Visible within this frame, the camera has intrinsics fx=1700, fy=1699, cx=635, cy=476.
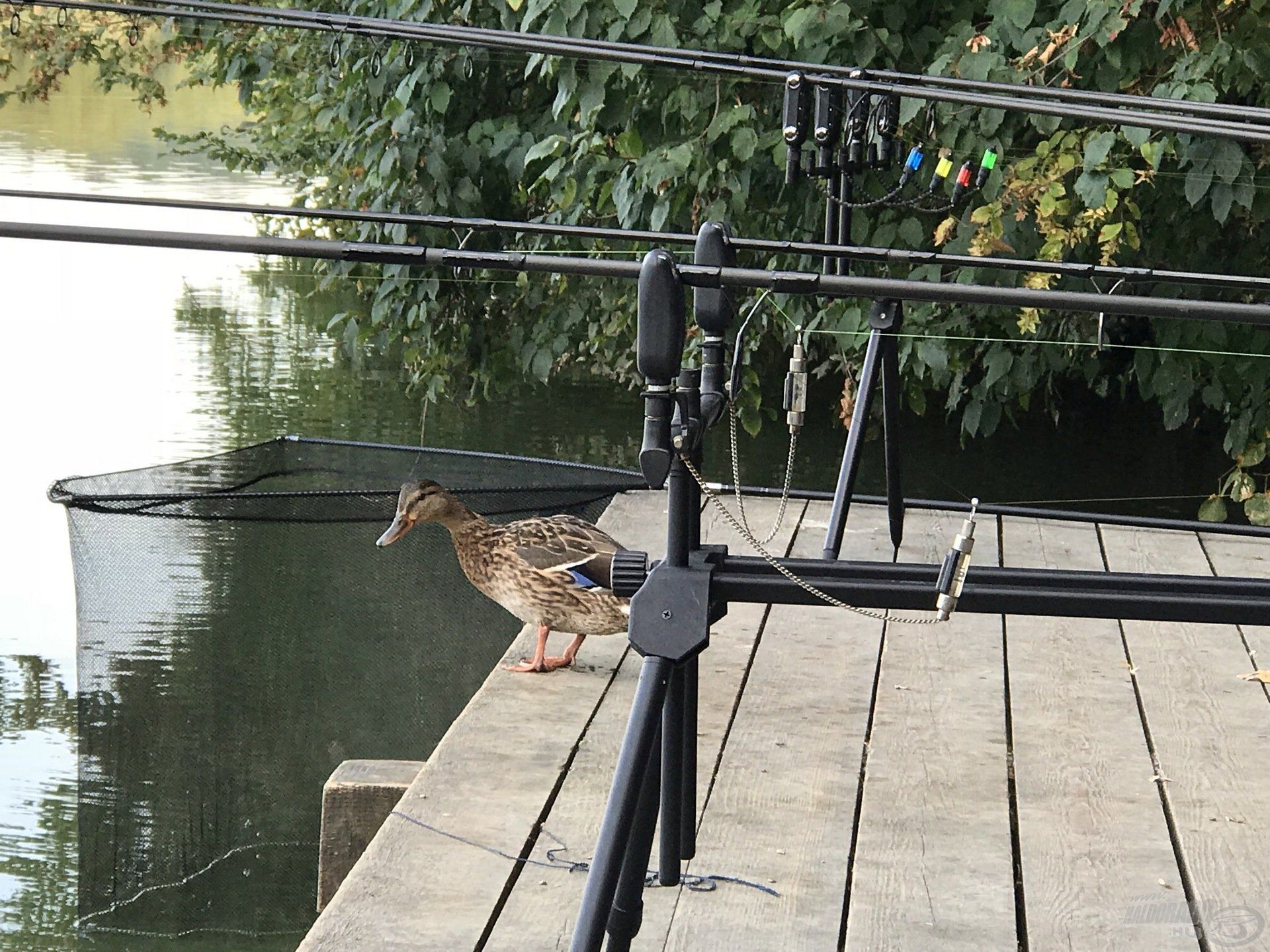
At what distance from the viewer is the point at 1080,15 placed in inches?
147

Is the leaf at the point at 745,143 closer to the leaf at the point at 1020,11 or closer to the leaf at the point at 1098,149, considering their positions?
the leaf at the point at 1020,11

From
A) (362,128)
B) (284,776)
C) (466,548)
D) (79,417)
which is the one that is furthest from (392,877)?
(79,417)

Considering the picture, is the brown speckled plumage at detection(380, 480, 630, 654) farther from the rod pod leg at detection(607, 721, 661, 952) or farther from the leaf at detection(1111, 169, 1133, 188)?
the leaf at detection(1111, 169, 1133, 188)

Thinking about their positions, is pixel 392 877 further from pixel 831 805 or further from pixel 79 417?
pixel 79 417

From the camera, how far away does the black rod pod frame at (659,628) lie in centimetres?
122

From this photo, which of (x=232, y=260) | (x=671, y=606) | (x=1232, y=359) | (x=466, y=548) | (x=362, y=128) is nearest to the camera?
(x=671, y=606)

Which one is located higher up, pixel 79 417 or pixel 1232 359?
pixel 1232 359

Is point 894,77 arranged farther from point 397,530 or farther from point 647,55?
→ point 397,530

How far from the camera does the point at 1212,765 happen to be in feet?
7.15

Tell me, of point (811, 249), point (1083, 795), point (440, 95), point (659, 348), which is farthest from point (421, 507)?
point (440, 95)

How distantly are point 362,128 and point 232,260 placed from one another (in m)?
0.84

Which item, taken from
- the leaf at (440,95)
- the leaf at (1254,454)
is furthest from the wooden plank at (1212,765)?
the leaf at (440,95)

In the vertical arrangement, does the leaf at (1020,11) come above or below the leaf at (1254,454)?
above

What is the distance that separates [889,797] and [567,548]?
2.22ft
